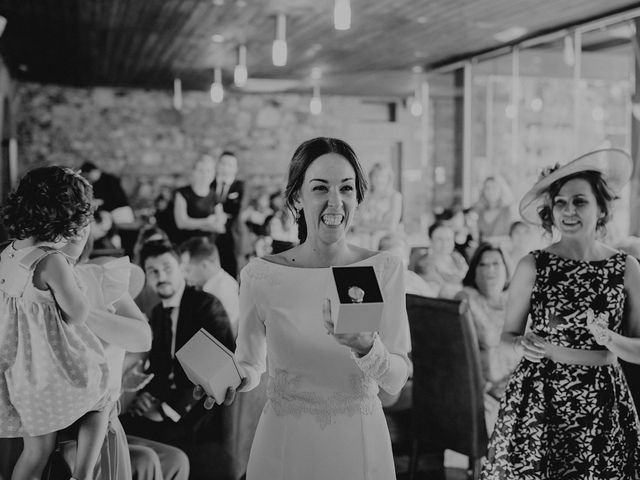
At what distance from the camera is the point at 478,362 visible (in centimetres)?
295

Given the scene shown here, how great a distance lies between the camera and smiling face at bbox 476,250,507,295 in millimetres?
3768

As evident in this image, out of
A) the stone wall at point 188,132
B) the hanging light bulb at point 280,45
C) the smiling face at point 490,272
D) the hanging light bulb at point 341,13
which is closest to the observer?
the smiling face at point 490,272

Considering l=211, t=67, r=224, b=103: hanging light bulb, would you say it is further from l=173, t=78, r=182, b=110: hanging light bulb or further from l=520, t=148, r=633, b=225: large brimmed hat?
l=520, t=148, r=633, b=225: large brimmed hat

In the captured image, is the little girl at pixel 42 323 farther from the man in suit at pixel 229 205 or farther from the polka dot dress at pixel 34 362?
the man in suit at pixel 229 205

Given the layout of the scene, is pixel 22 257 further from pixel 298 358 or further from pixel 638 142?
pixel 638 142

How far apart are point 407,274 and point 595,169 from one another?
2.19 meters

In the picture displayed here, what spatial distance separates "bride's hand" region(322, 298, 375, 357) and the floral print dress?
986 millimetres

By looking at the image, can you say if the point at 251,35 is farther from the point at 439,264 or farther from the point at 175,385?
the point at 175,385

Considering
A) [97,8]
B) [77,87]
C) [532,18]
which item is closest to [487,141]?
[532,18]

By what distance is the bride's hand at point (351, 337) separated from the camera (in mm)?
1345

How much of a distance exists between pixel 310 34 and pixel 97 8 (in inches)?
88.8

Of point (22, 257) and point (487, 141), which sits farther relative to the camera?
point (487, 141)

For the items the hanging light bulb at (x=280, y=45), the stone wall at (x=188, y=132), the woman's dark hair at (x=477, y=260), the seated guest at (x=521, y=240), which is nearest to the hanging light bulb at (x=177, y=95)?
the stone wall at (x=188, y=132)

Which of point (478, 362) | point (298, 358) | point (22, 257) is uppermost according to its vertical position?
point (22, 257)
